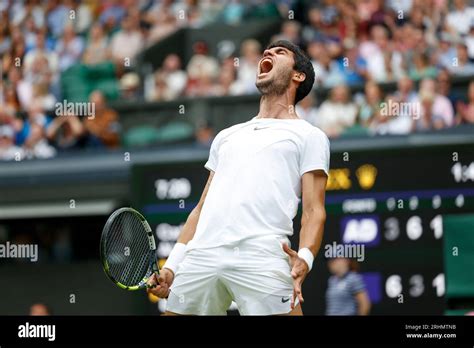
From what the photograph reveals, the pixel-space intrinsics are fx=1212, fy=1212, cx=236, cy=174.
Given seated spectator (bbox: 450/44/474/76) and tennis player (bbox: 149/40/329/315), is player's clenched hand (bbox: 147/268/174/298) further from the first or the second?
seated spectator (bbox: 450/44/474/76)

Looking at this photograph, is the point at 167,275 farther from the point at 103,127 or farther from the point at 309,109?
the point at 103,127

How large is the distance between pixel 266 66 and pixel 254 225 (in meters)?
0.68

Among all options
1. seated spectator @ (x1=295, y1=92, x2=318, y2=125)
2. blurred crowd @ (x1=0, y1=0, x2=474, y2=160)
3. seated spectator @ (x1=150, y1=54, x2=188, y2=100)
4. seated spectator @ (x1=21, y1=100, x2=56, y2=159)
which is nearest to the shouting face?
blurred crowd @ (x1=0, y1=0, x2=474, y2=160)

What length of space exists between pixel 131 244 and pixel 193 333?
4.22 ft

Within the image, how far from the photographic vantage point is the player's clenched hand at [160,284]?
186 inches

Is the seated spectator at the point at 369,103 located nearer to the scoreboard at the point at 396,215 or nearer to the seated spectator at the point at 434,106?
the seated spectator at the point at 434,106

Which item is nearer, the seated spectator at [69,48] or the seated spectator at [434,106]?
the seated spectator at [434,106]

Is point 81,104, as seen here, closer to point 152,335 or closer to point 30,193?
point 30,193

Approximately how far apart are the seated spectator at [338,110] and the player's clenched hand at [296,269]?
16.5ft

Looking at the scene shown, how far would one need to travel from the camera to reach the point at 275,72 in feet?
15.9

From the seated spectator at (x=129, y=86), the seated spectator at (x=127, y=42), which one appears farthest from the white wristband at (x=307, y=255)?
the seated spectator at (x=127, y=42)

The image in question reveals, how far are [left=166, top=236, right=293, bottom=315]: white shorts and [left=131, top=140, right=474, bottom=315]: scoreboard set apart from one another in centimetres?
334

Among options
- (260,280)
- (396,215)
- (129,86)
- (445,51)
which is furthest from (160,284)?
(129,86)

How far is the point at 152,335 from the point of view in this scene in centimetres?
643
